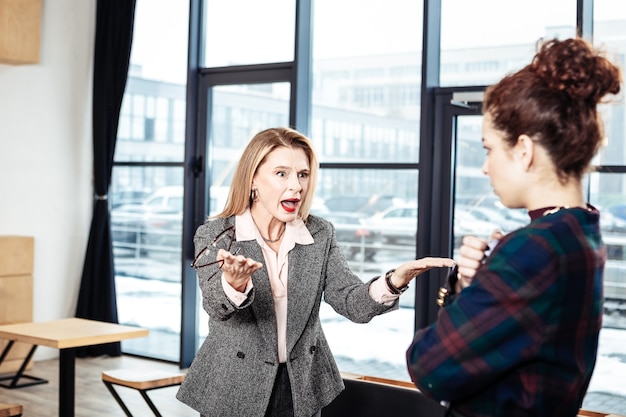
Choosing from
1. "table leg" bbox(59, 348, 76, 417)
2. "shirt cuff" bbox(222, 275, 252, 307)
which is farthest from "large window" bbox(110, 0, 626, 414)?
"shirt cuff" bbox(222, 275, 252, 307)

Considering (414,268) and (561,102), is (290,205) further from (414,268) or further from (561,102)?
(561,102)

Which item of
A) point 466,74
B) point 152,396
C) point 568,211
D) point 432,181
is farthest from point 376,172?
point 568,211

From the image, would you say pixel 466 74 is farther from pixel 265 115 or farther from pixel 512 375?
pixel 512 375

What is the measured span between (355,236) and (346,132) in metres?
0.69

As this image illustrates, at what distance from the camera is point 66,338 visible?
4.22m

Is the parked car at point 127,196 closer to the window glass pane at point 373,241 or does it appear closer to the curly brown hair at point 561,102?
the window glass pane at point 373,241

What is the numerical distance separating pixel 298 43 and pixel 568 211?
4.70m

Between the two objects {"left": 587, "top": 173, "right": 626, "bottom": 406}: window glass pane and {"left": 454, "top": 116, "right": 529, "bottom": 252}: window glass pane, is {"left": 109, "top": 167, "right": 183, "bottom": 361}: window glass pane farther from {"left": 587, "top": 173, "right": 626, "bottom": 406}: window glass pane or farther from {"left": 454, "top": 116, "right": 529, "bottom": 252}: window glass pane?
{"left": 587, "top": 173, "right": 626, "bottom": 406}: window glass pane

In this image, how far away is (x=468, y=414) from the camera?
4.54 ft

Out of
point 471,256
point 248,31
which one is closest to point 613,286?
point 248,31

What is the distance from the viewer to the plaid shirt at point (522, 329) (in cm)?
132

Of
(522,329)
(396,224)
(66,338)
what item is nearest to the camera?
(522,329)

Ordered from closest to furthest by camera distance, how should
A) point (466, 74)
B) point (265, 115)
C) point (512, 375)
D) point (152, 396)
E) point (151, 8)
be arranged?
1. point (512, 375)
2. point (466, 74)
3. point (152, 396)
4. point (265, 115)
5. point (151, 8)

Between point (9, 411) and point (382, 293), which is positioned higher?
point (382, 293)
